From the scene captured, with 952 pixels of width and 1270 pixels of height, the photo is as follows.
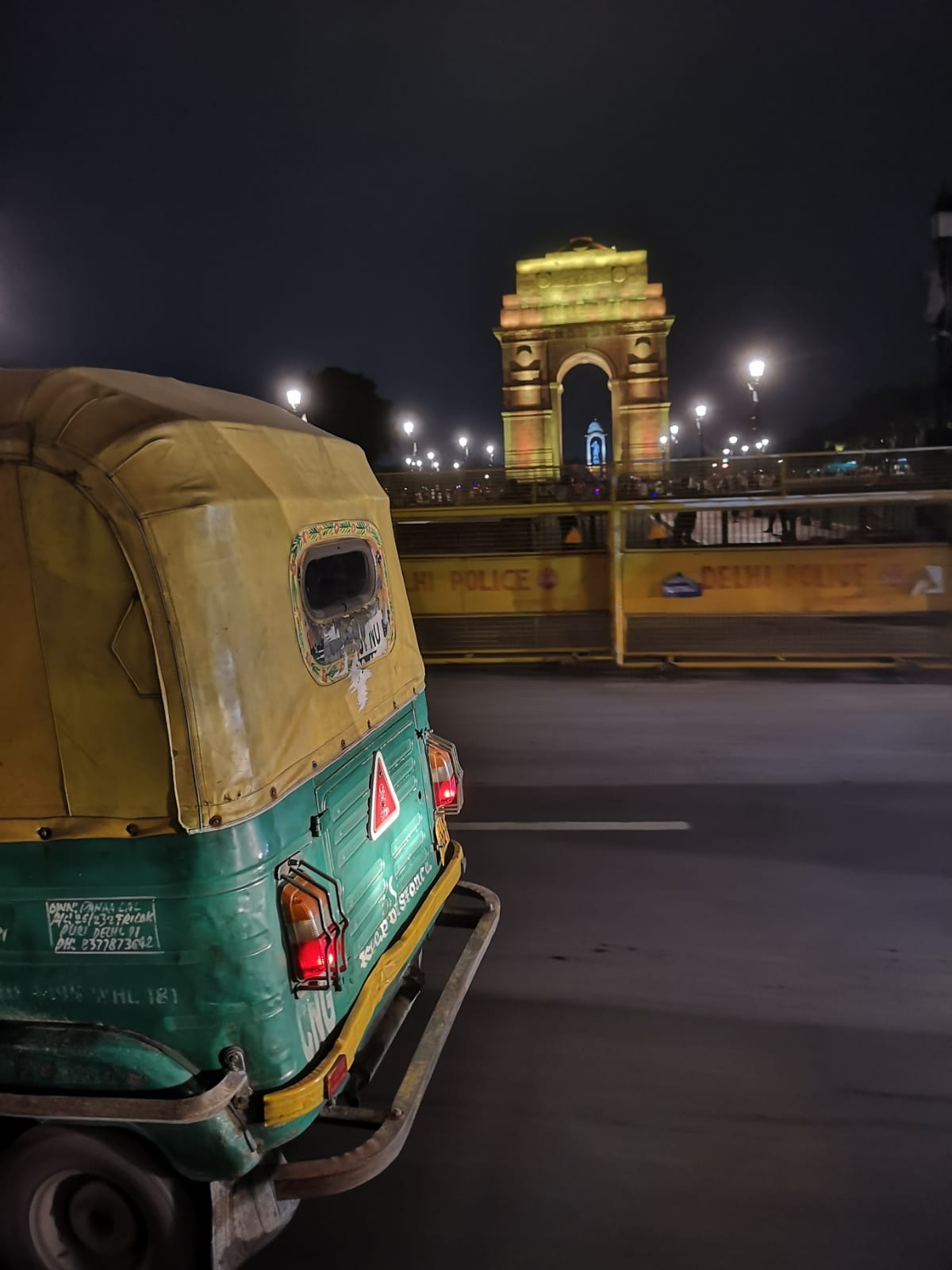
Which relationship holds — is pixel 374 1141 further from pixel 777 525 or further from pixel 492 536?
pixel 777 525

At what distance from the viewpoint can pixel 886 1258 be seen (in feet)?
9.45

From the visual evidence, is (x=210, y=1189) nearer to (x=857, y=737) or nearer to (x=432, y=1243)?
(x=432, y=1243)

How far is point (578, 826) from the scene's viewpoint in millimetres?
6797

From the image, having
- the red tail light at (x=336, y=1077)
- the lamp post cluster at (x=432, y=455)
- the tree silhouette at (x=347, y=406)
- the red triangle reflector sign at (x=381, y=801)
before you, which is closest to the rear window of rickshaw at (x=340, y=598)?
the red triangle reflector sign at (x=381, y=801)

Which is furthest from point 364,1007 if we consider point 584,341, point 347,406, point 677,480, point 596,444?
point 596,444

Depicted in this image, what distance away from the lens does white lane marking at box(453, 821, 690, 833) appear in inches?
264

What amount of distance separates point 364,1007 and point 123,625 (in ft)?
4.95

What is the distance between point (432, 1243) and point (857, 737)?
718 centimetres

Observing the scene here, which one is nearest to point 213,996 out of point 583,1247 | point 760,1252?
point 583,1247

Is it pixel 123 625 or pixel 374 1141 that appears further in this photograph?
pixel 374 1141

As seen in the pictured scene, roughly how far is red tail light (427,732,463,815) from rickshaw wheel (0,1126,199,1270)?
1.97 m

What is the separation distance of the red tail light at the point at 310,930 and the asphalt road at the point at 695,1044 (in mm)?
1078

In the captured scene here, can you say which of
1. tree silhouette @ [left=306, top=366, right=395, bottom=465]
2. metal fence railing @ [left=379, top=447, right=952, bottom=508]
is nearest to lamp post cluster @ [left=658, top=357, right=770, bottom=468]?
metal fence railing @ [left=379, top=447, right=952, bottom=508]

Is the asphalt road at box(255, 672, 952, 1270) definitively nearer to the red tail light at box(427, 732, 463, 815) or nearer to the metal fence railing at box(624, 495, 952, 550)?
the red tail light at box(427, 732, 463, 815)
